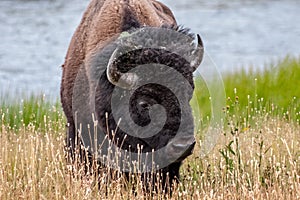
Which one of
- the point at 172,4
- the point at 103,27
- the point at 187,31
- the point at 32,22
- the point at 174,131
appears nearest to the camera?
the point at 174,131

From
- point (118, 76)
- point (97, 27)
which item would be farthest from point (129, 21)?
point (118, 76)

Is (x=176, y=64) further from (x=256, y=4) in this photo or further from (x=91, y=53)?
(x=256, y=4)

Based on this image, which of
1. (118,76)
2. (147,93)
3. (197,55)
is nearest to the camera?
(147,93)

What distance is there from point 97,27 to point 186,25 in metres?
15.8

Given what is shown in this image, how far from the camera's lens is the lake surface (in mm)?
17641

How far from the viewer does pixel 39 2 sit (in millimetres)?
30844

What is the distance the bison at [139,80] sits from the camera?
20.2 feet

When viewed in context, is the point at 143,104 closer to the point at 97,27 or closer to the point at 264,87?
the point at 97,27

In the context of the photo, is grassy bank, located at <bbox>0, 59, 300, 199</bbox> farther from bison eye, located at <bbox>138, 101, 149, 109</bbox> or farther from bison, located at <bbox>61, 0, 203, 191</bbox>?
bison eye, located at <bbox>138, 101, 149, 109</bbox>

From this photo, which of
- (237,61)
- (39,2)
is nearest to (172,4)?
(39,2)

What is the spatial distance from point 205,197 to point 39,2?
2558 cm

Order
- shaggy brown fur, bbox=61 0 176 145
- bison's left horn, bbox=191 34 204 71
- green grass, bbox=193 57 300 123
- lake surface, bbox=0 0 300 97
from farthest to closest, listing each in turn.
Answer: lake surface, bbox=0 0 300 97
green grass, bbox=193 57 300 123
shaggy brown fur, bbox=61 0 176 145
bison's left horn, bbox=191 34 204 71

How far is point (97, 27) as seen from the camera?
7.14 m

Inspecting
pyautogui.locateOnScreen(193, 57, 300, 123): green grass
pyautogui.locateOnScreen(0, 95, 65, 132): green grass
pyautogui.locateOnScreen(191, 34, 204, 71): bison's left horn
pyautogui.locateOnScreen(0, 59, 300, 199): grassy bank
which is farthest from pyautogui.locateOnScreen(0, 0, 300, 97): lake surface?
pyautogui.locateOnScreen(191, 34, 204, 71): bison's left horn
